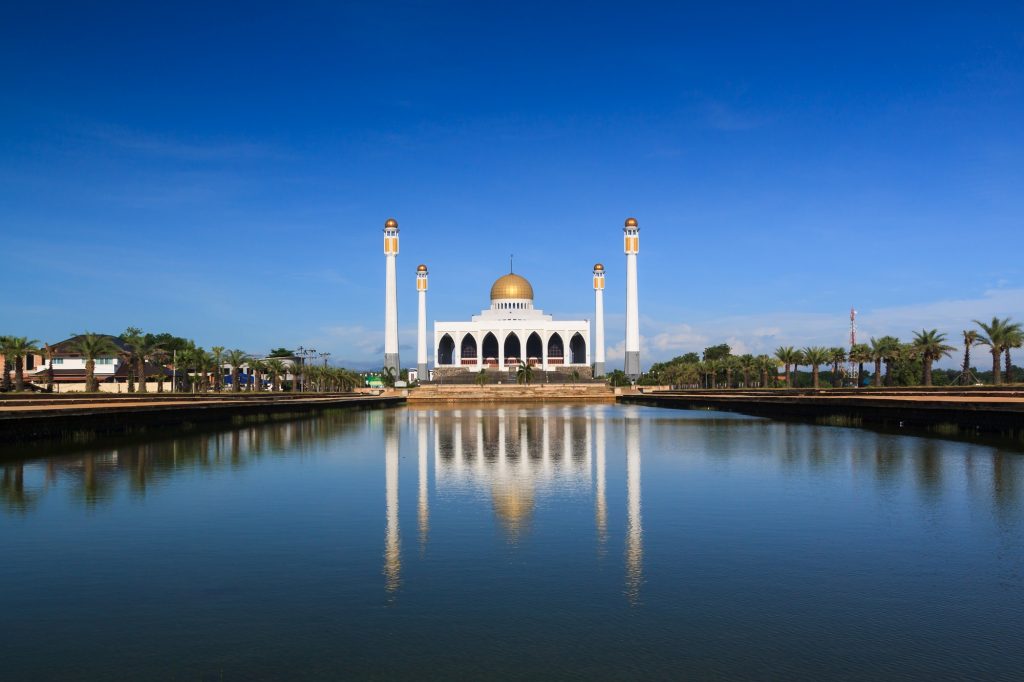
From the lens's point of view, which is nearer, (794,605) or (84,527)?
(794,605)

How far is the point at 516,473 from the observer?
49.4 feet

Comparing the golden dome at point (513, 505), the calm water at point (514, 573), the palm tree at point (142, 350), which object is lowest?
the calm water at point (514, 573)

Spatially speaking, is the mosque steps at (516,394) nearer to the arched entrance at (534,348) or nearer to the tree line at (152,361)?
the tree line at (152,361)

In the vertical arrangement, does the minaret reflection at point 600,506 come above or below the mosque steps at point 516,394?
below

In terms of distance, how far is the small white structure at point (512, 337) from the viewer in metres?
107

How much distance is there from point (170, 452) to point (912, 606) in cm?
1646

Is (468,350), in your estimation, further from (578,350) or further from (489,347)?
(578,350)

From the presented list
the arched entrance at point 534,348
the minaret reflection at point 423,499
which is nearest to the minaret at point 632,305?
the arched entrance at point 534,348

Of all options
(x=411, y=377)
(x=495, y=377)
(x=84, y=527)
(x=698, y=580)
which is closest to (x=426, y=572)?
(x=698, y=580)

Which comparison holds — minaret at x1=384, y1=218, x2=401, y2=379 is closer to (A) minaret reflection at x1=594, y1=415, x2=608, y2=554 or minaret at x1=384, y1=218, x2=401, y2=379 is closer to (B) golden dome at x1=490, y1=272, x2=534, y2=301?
(B) golden dome at x1=490, y1=272, x2=534, y2=301

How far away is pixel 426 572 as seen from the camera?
773cm

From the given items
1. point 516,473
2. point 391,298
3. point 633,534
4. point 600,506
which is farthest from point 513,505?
point 391,298

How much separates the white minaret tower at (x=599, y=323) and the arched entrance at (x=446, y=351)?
1781 cm

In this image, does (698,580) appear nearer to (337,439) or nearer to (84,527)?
(84,527)
